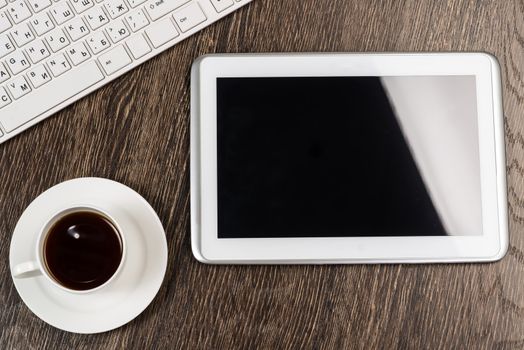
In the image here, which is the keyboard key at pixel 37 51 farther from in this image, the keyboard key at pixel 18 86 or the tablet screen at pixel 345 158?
the tablet screen at pixel 345 158

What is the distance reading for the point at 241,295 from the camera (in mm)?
555

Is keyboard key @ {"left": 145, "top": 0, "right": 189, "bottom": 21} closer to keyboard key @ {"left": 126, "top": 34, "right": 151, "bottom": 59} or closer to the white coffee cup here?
keyboard key @ {"left": 126, "top": 34, "right": 151, "bottom": 59}

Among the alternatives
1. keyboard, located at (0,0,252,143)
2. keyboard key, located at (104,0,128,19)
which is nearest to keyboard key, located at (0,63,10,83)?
keyboard, located at (0,0,252,143)

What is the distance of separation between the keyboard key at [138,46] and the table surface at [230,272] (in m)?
0.02

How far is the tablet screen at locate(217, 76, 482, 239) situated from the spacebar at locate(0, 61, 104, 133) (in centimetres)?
12

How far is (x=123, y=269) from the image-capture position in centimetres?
53

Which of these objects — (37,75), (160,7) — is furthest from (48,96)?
(160,7)

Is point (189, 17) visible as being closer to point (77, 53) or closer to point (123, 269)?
point (77, 53)

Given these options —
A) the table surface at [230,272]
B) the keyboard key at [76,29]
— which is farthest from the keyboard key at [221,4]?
the keyboard key at [76,29]

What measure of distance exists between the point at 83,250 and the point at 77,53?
0.18m

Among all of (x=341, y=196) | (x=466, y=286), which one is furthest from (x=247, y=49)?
(x=466, y=286)

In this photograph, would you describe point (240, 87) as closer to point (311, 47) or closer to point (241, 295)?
point (311, 47)

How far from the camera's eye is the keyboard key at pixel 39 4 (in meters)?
0.54

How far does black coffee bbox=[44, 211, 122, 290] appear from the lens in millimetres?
517
